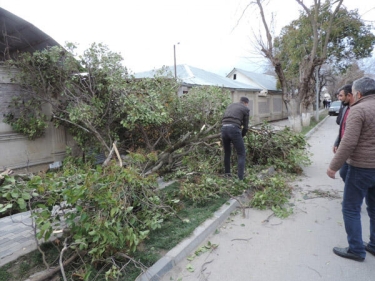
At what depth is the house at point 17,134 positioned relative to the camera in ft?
17.1

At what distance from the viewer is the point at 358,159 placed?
8.42ft

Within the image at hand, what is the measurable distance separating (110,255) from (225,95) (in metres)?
5.91

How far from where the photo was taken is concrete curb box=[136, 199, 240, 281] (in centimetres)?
258

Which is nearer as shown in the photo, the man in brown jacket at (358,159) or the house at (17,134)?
the man in brown jacket at (358,159)

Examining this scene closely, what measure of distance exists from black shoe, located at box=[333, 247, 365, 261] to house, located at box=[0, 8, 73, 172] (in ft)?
18.3

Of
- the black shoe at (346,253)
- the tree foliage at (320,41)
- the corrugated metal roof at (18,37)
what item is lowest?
the black shoe at (346,253)

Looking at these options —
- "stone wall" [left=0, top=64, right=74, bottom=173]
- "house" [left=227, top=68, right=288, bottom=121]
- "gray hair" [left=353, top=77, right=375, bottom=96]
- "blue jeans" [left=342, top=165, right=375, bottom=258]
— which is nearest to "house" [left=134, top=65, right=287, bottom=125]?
"house" [left=227, top=68, right=288, bottom=121]

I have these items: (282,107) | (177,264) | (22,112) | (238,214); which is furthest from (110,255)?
(282,107)

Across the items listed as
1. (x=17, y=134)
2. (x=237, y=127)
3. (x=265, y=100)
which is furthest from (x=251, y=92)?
(x=17, y=134)

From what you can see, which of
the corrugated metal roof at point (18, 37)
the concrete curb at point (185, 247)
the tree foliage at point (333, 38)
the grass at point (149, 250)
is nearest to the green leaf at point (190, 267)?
the concrete curb at point (185, 247)

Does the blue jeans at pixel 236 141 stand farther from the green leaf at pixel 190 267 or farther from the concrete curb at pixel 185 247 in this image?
the green leaf at pixel 190 267

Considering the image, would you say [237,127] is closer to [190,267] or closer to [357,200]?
[357,200]

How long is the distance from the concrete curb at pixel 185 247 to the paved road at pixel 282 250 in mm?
66

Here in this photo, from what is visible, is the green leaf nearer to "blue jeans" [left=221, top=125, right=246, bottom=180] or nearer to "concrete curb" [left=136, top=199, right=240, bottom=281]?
"concrete curb" [left=136, top=199, right=240, bottom=281]
